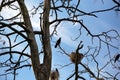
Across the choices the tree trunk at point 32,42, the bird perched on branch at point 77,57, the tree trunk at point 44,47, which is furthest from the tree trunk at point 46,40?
the bird perched on branch at point 77,57

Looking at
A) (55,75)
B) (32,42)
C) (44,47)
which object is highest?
(32,42)

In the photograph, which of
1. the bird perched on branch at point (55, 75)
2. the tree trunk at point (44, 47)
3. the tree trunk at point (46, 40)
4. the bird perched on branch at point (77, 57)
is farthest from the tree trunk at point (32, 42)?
the bird perched on branch at point (77, 57)

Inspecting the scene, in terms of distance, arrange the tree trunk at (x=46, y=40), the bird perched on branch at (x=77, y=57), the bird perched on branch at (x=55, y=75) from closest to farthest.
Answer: the bird perched on branch at (x=77, y=57), the tree trunk at (x=46, y=40), the bird perched on branch at (x=55, y=75)

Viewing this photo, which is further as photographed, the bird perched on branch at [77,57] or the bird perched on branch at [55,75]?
the bird perched on branch at [55,75]

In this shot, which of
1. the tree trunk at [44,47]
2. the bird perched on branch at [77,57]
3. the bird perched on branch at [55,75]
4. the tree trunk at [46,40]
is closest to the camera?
the bird perched on branch at [77,57]

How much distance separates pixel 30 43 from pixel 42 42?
27 cm

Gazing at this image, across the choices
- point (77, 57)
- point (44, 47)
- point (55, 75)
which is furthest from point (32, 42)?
point (77, 57)

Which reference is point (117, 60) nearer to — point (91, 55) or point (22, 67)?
point (91, 55)

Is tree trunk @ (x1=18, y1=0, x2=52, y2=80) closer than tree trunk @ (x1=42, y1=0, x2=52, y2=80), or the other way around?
tree trunk @ (x1=18, y1=0, x2=52, y2=80)

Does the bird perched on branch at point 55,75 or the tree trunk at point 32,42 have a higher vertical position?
the tree trunk at point 32,42

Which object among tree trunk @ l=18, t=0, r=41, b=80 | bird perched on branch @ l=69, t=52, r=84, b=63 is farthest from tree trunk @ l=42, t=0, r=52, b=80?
bird perched on branch @ l=69, t=52, r=84, b=63

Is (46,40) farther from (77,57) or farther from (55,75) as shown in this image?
(77,57)

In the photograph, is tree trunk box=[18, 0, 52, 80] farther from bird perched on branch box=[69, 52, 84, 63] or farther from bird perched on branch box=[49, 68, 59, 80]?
bird perched on branch box=[69, 52, 84, 63]

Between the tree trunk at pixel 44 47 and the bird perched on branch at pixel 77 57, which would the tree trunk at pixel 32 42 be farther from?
the bird perched on branch at pixel 77 57
